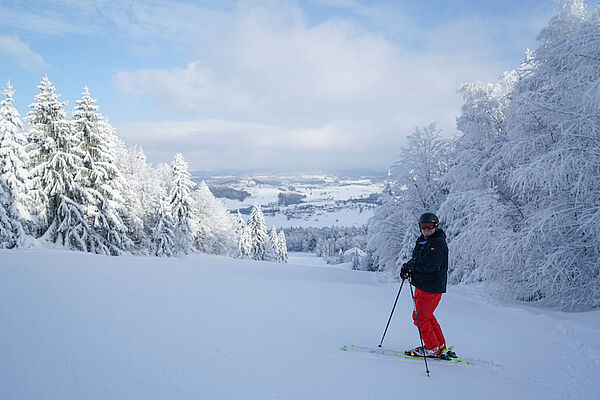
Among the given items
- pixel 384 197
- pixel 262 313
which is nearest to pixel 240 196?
pixel 384 197

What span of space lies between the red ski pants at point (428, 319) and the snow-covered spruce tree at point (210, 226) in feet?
119

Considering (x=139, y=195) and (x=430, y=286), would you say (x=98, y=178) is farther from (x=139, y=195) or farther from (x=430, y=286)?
(x=430, y=286)

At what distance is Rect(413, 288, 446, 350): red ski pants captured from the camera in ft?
14.0

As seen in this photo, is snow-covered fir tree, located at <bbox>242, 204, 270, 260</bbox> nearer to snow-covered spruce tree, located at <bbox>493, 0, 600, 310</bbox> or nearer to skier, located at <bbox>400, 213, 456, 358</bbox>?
snow-covered spruce tree, located at <bbox>493, 0, 600, 310</bbox>

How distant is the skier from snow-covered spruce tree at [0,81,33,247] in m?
21.6

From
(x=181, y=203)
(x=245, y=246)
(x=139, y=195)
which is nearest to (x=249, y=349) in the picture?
(x=181, y=203)

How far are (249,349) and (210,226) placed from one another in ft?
122

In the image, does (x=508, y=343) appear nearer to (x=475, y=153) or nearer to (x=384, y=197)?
(x=475, y=153)

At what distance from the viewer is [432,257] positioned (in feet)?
14.1

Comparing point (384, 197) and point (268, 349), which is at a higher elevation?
point (384, 197)

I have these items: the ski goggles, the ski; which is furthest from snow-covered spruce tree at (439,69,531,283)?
the ski

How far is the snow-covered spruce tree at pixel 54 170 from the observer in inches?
746

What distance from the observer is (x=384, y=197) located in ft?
61.2

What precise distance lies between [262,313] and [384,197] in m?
14.2
